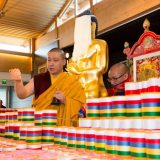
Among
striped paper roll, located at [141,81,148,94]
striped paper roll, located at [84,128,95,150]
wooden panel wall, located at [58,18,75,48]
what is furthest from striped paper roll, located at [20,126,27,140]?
wooden panel wall, located at [58,18,75,48]

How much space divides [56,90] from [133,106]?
106cm

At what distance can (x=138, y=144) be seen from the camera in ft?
2.78

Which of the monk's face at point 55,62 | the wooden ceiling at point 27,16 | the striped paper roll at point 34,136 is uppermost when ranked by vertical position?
the wooden ceiling at point 27,16

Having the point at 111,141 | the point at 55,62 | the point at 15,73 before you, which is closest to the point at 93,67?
the point at 55,62

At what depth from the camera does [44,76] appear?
86.3 inches

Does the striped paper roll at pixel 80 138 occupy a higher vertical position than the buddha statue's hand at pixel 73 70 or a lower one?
lower

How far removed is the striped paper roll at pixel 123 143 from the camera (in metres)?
0.89

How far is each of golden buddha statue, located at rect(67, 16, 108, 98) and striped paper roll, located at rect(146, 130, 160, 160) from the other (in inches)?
63.7

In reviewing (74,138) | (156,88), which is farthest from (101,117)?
(156,88)

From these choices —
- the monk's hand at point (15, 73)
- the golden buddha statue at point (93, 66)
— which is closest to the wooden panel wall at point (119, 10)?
the golden buddha statue at point (93, 66)

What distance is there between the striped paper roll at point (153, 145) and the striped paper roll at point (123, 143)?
0.09 meters

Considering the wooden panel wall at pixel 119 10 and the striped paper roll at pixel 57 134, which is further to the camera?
the wooden panel wall at pixel 119 10

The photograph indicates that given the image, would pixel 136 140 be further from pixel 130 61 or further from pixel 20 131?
pixel 130 61

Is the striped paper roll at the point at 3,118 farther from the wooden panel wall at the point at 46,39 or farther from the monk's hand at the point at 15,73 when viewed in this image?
the wooden panel wall at the point at 46,39
